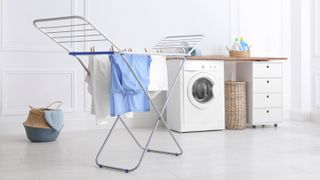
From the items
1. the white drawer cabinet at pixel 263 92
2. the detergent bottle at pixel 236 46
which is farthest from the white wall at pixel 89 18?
the white drawer cabinet at pixel 263 92

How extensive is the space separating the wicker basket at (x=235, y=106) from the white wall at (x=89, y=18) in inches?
26.8

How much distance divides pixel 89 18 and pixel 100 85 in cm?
205

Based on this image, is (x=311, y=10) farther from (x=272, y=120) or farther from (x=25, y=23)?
(x=25, y=23)

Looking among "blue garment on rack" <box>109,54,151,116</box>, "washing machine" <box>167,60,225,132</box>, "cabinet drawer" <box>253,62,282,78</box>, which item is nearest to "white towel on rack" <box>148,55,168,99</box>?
"blue garment on rack" <box>109,54,151,116</box>

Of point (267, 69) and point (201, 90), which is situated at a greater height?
point (267, 69)

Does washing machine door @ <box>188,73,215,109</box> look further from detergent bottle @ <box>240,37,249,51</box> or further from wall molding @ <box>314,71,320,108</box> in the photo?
wall molding @ <box>314,71,320,108</box>

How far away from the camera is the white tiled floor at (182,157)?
2559 millimetres

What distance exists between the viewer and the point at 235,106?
4652 mm

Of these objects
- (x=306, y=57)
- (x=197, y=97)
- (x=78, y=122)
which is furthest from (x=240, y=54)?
(x=78, y=122)

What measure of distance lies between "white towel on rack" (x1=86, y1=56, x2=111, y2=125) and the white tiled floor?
0.37 m

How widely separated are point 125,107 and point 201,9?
276 centimetres

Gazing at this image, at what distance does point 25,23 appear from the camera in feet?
14.1

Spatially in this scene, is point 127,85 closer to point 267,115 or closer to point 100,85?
point 100,85

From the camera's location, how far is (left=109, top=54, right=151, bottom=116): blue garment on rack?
8.52ft
